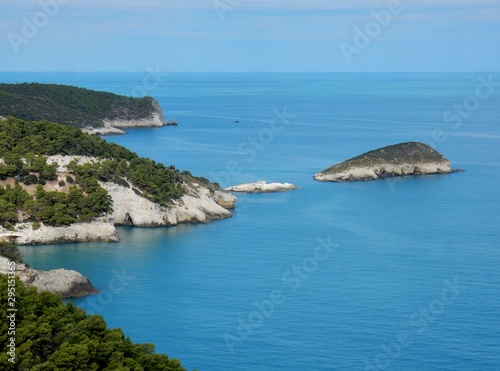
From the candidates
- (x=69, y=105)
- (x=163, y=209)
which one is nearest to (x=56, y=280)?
(x=163, y=209)

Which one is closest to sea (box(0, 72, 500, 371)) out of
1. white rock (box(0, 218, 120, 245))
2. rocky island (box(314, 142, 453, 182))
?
white rock (box(0, 218, 120, 245))

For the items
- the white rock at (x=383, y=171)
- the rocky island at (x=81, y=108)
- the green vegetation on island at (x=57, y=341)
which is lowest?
the green vegetation on island at (x=57, y=341)

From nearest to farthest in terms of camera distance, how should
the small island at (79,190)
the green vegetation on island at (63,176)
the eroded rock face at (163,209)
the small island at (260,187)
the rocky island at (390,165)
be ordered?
the small island at (79,190)
the green vegetation on island at (63,176)
the eroded rock face at (163,209)
the small island at (260,187)
the rocky island at (390,165)

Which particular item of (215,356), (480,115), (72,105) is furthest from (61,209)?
(480,115)

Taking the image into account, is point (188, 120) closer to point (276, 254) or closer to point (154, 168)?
point (154, 168)

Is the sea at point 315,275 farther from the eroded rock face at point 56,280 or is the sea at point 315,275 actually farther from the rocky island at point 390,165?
the rocky island at point 390,165

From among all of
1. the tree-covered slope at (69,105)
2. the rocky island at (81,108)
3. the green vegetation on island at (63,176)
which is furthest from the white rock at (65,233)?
the rocky island at (81,108)

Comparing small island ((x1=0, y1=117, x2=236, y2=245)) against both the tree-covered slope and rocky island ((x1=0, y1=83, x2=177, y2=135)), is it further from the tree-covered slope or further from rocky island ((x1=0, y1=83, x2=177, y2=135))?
rocky island ((x1=0, y1=83, x2=177, y2=135))
